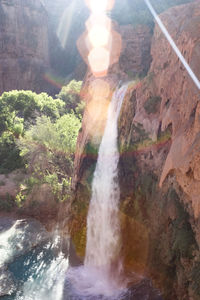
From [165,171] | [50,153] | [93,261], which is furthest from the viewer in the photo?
[50,153]

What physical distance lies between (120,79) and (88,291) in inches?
444

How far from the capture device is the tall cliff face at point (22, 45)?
3634 centimetres

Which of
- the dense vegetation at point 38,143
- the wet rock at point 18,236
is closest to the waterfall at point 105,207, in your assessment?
the wet rock at point 18,236

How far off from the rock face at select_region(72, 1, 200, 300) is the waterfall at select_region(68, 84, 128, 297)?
0.42 meters

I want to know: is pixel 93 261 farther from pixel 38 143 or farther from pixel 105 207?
pixel 38 143

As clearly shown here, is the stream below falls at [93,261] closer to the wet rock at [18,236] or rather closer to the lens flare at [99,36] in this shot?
the wet rock at [18,236]

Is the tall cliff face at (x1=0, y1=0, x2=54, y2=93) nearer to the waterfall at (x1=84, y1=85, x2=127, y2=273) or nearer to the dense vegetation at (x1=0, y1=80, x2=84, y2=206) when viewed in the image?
the dense vegetation at (x1=0, y1=80, x2=84, y2=206)

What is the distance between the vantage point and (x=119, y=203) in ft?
33.2

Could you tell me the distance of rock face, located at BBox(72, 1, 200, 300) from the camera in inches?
249

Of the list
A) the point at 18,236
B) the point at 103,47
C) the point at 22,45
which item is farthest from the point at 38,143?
the point at 22,45

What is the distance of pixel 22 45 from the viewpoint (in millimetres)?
37688

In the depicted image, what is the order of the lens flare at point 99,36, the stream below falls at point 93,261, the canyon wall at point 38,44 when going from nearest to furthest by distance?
1. the stream below falls at point 93,261
2. the lens flare at point 99,36
3. the canyon wall at point 38,44

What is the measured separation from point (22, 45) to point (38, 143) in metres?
24.7

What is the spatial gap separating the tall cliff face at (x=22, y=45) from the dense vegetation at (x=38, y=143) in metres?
13.2
